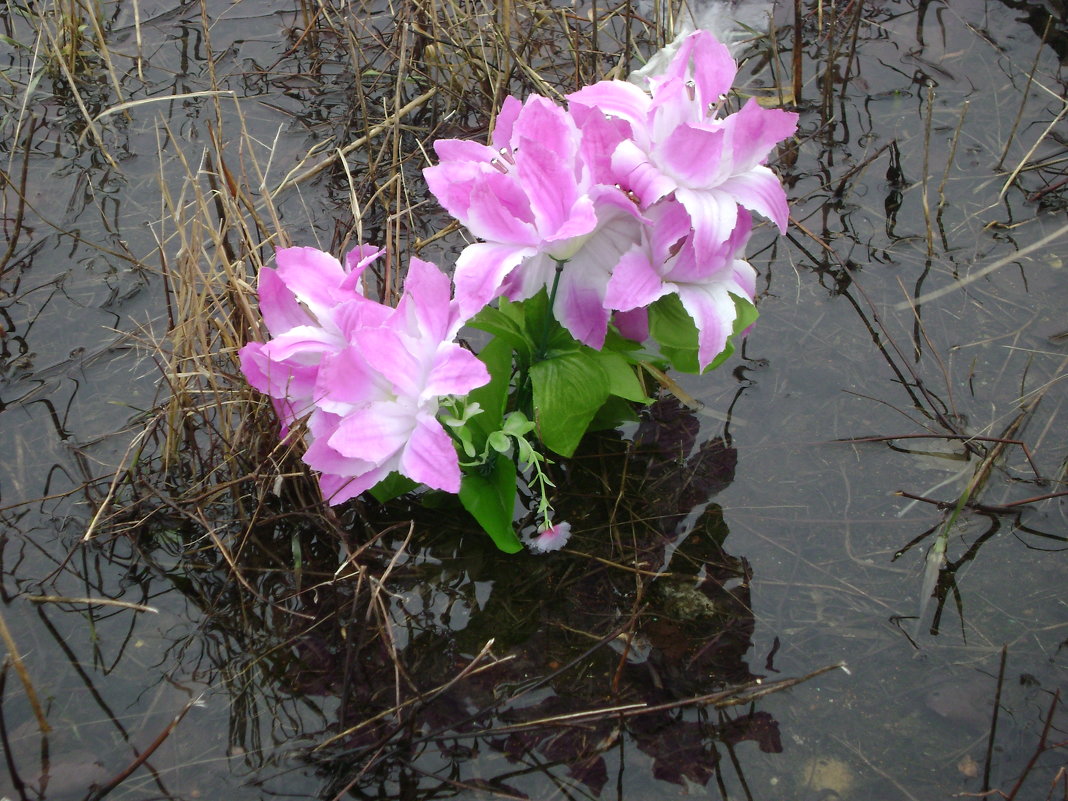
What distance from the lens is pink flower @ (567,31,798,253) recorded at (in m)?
1.57

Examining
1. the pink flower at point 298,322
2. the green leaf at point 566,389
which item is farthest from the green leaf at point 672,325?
the pink flower at point 298,322

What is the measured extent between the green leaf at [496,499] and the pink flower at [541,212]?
0.34 meters

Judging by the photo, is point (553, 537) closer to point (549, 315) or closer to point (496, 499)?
point (496, 499)

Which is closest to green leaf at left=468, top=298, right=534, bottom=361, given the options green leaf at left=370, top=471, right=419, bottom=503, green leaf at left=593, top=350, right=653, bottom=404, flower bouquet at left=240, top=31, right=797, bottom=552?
flower bouquet at left=240, top=31, right=797, bottom=552

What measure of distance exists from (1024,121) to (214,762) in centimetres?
260

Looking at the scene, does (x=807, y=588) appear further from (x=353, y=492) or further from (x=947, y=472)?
(x=353, y=492)

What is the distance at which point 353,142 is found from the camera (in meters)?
2.83

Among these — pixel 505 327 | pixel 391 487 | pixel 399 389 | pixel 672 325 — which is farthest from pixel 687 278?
pixel 391 487

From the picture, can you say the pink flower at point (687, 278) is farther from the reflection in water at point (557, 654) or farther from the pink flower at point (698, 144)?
the reflection in water at point (557, 654)

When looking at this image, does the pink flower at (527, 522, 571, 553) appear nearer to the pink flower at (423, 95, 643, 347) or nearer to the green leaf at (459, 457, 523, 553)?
the green leaf at (459, 457, 523, 553)

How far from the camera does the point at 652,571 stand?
1897 millimetres

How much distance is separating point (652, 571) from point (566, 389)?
1.33 feet

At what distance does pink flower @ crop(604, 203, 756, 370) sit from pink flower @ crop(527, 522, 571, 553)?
1.42 feet

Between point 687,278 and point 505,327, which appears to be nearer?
point 687,278
